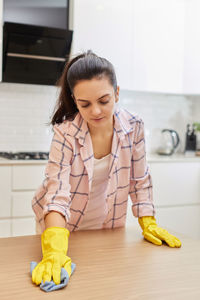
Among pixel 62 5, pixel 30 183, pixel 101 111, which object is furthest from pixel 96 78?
pixel 62 5

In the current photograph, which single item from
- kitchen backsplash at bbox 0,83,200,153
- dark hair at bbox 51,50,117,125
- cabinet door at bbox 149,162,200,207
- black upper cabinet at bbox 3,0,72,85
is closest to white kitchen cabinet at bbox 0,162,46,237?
kitchen backsplash at bbox 0,83,200,153

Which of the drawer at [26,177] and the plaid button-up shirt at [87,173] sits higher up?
the plaid button-up shirt at [87,173]

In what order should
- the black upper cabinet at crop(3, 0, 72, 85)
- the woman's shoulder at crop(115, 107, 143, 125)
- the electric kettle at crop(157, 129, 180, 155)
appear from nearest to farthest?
the woman's shoulder at crop(115, 107, 143, 125), the black upper cabinet at crop(3, 0, 72, 85), the electric kettle at crop(157, 129, 180, 155)

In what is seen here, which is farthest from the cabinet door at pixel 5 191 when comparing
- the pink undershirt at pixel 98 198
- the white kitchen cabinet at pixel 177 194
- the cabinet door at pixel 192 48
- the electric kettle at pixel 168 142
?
the cabinet door at pixel 192 48

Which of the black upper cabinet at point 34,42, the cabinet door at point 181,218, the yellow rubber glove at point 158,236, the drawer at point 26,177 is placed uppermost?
the black upper cabinet at point 34,42

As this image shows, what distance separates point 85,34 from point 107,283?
2456 mm

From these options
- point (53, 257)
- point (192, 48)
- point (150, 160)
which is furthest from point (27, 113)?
point (53, 257)

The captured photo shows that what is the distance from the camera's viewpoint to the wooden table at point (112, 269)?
835 mm

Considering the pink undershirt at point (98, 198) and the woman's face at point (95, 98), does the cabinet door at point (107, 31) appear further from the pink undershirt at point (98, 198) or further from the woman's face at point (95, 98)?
the woman's face at point (95, 98)

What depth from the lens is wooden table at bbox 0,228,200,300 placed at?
2.74 ft

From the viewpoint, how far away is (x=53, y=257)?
969 millimetres

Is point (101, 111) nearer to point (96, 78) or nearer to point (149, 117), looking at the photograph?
point (96, 78)

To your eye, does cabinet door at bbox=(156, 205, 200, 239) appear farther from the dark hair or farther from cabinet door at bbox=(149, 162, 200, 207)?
the dark hair

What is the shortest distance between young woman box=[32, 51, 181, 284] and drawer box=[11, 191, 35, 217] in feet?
3.97
